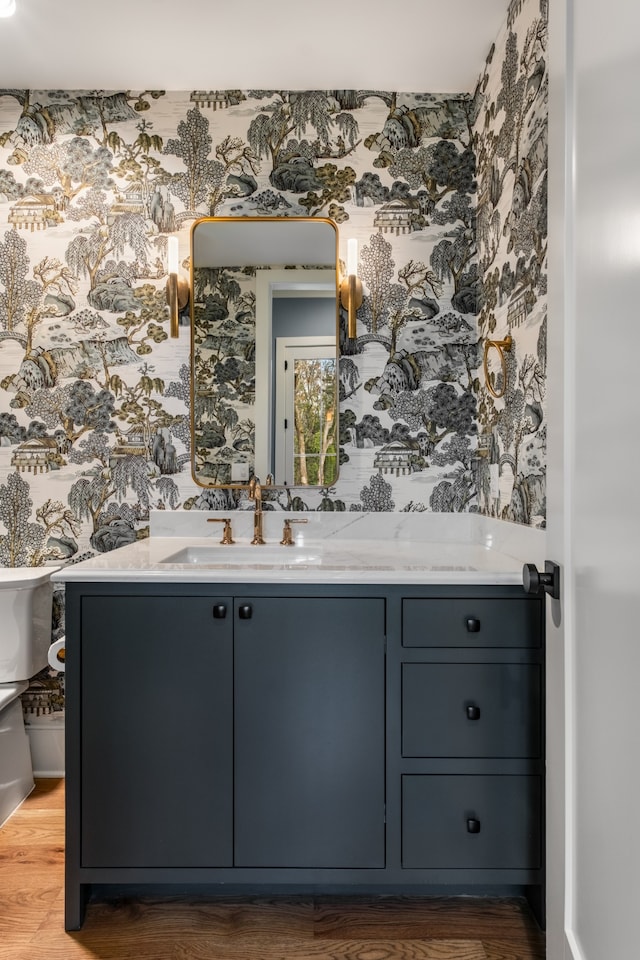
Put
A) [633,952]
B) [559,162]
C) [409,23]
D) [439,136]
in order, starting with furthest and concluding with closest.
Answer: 1. [439,136]
2. [409,23]
3. [559,162]
4. [633,952]

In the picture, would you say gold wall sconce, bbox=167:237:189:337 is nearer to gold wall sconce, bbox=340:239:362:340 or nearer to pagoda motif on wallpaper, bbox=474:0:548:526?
gold wall sconce, bbox=340:239:362:340

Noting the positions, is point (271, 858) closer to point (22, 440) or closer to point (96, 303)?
point (22, 440)

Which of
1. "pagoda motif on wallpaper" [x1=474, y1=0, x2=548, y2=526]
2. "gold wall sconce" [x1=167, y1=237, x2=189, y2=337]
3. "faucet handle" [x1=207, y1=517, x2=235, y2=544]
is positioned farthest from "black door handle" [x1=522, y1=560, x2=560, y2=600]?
"gold wall sconce" [x1=167, y1=237, x2=189, y2=337]

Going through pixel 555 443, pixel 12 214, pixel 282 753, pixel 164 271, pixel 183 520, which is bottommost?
pixel 282 753

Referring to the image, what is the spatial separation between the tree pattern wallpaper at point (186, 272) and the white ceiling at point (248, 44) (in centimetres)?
7

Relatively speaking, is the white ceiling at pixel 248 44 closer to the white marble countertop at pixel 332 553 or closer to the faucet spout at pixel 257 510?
the faucet spout at pixel 257 510

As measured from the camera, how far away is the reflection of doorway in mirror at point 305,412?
227 centimetres

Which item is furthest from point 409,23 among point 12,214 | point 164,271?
point 12,214

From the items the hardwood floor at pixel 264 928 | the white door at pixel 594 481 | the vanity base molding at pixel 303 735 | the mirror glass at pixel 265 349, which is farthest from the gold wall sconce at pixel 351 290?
the hardwood floor at pixel 264 928

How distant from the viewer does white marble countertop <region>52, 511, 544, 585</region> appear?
5.42ft

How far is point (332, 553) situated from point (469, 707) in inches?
26.7

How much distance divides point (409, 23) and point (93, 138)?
3.91 ft

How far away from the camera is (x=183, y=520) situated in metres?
2.36

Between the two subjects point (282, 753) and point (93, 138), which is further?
point (93, 138)
